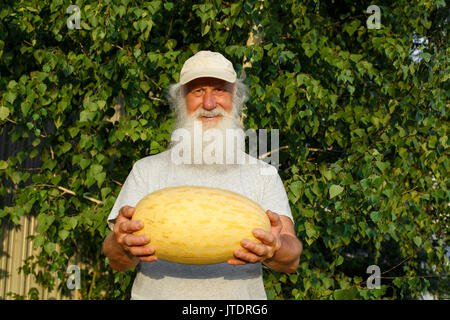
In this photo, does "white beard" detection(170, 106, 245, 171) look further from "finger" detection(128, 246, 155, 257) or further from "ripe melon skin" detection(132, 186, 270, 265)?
"finger" detection(128, 246, 155, 257)

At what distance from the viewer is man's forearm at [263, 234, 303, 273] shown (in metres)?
1.68

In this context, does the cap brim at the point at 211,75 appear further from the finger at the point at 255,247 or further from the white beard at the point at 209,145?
the finger at the point at 255,247

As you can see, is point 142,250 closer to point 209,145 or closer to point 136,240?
point 136,240

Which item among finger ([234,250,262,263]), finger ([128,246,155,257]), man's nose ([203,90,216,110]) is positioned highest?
man's nose ([203,90,216,110])

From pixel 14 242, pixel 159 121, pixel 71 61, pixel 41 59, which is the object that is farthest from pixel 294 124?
pixel 14 242

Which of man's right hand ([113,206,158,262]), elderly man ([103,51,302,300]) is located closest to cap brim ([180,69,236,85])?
elderly man ([103,51,302,300])

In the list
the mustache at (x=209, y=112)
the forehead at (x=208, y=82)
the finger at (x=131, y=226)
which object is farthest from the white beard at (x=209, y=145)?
the finger at (x=131, y=226)

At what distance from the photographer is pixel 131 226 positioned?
1.55 m

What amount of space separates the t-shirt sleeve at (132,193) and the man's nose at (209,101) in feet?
1.41

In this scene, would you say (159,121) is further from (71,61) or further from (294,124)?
(294,124)

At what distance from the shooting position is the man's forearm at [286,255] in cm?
168

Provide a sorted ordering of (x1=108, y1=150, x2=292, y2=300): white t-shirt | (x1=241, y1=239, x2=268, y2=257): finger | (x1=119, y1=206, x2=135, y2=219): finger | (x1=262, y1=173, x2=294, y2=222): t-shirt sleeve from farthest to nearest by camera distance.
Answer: (x1=262, y1=173, x2=294, y2=222): t-shirt sleeve < (x1=108, y1=150, x2=292, y2=300): white t-shirt < (x1=119, y1=206, x2=135, y2=219): finger < (x1=241, y1=239, x2=268, y2=257): finger

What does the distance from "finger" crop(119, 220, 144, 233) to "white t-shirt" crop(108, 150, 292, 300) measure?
28cm

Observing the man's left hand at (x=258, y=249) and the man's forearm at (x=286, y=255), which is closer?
the man's left hand at (x=258, y=249)
